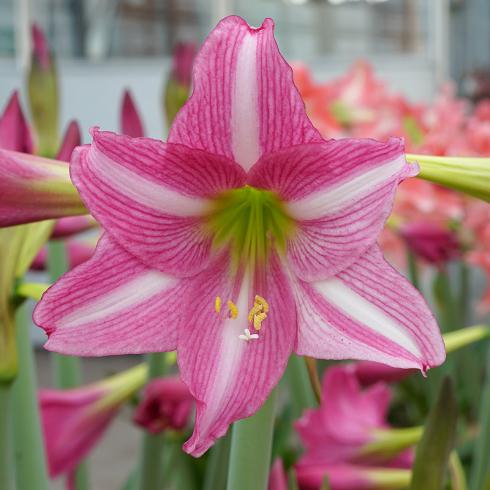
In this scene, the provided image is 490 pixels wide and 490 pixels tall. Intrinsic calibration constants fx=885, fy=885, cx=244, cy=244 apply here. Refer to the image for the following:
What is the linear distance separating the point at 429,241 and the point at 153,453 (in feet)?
1.32

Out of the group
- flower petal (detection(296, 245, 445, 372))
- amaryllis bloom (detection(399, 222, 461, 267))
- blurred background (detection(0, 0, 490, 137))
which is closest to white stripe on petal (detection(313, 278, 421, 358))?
flower petal (detection(296, 245, 445, 372))

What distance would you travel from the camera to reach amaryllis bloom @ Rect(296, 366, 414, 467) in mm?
537

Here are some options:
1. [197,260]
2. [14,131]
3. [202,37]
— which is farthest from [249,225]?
[202,37]

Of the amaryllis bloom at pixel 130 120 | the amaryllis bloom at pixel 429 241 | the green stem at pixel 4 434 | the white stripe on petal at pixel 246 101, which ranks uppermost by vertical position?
the amaryllis bloom at pixel 130 120

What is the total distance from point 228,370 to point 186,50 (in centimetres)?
50

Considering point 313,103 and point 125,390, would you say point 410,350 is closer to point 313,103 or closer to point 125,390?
point 125,390

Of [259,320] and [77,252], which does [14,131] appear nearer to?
[259,320]

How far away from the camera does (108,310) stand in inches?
11.6

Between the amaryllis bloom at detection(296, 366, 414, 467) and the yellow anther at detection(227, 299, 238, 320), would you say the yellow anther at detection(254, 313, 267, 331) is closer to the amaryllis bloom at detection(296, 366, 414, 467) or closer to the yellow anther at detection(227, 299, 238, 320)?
the yellow anther at detection(227, 299, 238, 320)

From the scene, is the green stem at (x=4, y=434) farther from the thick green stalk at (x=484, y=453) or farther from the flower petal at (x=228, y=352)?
the thick green stalk at (x=484, y=453)

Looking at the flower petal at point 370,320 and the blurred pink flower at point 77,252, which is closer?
the flower petal at point 370,320

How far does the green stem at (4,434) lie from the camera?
1.28 feet

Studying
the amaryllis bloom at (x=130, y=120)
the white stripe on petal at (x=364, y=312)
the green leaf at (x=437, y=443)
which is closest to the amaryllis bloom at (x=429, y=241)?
the amaryllis bloom at (x=130, y=120)

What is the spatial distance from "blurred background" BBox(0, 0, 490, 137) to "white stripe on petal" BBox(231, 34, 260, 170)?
10.5 ft
